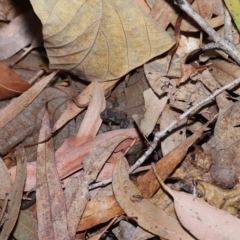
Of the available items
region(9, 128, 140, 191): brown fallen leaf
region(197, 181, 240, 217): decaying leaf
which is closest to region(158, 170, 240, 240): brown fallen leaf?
region(197, 181, 240, 217): decaying leaf

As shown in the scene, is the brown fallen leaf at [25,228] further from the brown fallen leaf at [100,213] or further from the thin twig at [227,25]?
the thin twig at [227,25]

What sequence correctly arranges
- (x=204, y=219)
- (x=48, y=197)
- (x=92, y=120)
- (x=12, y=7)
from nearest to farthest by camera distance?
(x=204, y=219), (x=48, y=197), (x=92, y=120), (x=12, y=7)

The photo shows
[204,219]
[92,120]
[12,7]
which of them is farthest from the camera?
[12,7]

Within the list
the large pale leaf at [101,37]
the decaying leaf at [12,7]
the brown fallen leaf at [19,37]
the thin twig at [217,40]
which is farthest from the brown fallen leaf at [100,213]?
the decaying leaf at [12,7]

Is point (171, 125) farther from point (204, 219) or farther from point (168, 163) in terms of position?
point (204, 219)

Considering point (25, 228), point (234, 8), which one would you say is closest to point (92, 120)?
point (25, 228)

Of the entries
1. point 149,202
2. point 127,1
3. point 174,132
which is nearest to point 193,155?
point 174,132

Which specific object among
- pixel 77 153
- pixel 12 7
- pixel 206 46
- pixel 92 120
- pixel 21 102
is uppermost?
pixel 12 7
